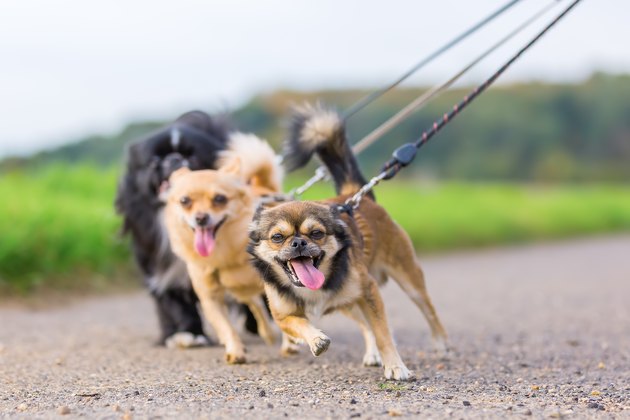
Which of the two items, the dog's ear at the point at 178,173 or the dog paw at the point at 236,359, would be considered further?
the dog's ear at the point at 178,173

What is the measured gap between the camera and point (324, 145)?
5.36 metres

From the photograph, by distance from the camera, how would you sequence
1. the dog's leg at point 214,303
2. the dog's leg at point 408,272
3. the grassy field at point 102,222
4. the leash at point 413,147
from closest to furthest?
the leash at point 413,147 → the dog's leg at point 408,272 → the dog's leg at point 214,303 → the grassy field at point 102,222

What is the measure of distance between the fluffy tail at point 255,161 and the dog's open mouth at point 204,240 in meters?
0.51

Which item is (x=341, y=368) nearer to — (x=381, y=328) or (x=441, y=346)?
(x=381, y=328)

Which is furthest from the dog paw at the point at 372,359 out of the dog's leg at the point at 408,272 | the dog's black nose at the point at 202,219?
the dog's black nose at the point at 202,219

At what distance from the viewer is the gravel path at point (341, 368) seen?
376cm

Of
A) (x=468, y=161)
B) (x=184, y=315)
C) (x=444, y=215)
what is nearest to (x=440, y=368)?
(x=184, y=315)

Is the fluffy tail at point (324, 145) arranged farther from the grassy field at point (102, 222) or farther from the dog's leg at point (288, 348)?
the grassy field at point (102, 222)

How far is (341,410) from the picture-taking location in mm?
3625

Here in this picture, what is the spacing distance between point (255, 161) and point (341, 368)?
152 centimetres

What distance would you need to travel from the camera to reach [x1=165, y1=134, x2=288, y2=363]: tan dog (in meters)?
5.18

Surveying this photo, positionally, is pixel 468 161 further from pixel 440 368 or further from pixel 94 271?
pixel 440 368

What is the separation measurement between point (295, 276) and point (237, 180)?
1.18m

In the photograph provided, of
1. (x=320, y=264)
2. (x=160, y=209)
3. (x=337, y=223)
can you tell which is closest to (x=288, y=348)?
(x=320, y=264)
